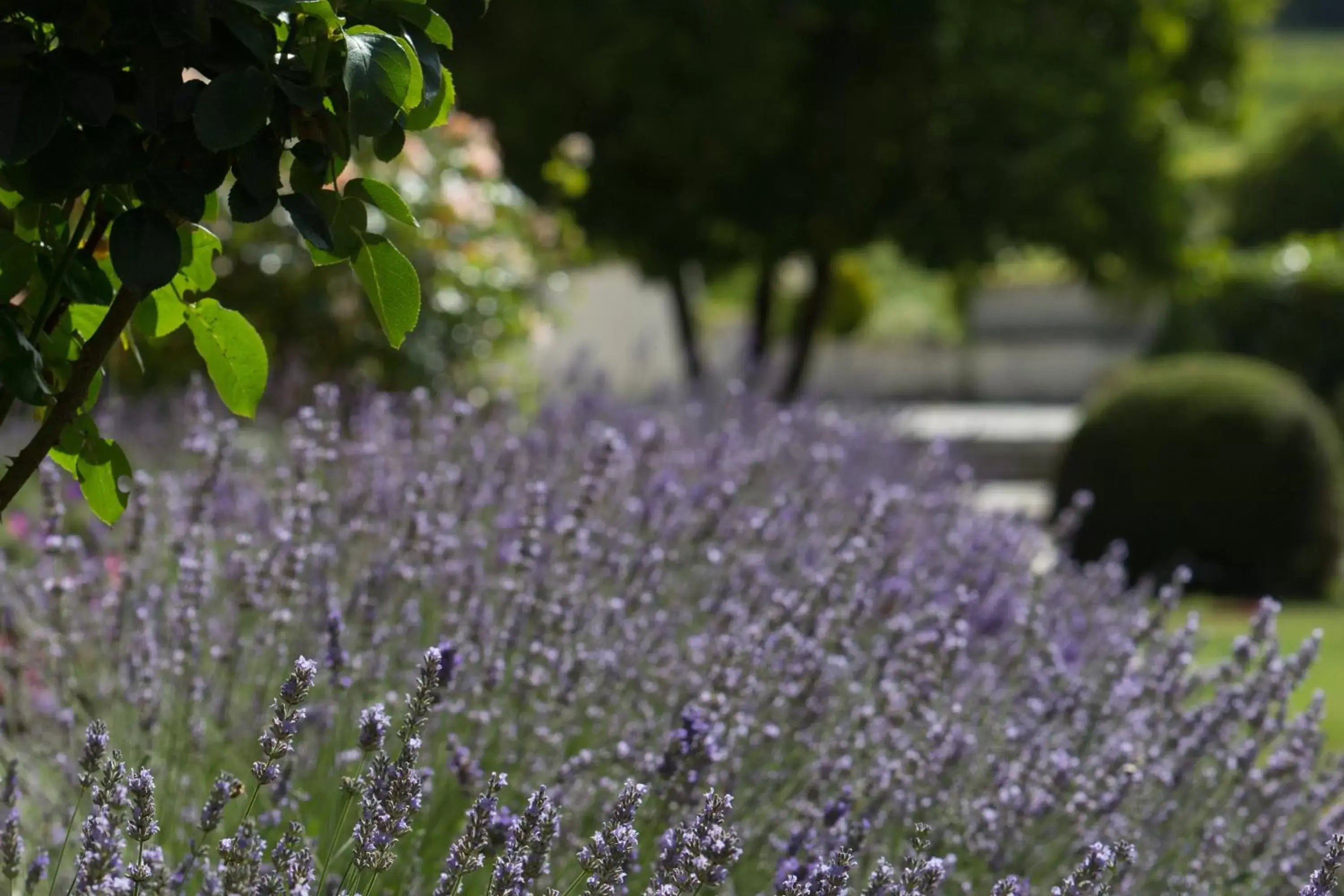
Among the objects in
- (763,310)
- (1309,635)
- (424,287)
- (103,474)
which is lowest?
(103,474)

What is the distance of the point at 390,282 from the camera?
1.68 meters

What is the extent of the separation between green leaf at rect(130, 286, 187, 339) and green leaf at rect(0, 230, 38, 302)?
133 mm

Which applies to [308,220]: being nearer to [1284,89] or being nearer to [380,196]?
[380,196]

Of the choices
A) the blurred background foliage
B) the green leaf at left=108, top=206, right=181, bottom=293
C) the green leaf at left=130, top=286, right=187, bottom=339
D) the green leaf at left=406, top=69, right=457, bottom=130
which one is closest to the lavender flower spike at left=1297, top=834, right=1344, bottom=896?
the green leaf at left=406, top=69, right=457, bottom=130

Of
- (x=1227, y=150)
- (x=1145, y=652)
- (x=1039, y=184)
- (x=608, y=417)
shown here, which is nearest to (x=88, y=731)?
(x=1145, y=652)

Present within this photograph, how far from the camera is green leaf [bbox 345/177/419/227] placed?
1.65 m

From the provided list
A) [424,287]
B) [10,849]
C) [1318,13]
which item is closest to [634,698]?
[10,849]

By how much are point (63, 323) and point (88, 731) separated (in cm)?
51

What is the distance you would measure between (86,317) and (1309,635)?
558 cm

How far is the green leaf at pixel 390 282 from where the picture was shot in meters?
1.67

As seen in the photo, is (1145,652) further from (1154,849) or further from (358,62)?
(358,62)

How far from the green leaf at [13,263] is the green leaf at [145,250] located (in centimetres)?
28

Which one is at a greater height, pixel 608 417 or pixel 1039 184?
pixel 1039 184

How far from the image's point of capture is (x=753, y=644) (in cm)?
271
